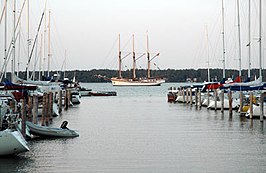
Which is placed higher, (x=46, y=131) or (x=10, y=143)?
(x=10, y=143)

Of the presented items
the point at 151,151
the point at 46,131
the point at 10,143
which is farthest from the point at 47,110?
the point at 10,143

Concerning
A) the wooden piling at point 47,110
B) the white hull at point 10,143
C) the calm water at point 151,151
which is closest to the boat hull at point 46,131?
the calm water at point 151,151

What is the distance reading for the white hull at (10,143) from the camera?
2055 cm

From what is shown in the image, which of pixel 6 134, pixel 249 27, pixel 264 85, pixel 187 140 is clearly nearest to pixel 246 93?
pixel 249 27

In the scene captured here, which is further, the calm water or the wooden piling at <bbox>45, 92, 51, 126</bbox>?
the wooden piling at <bbox>45, 92, 51, 126</bbox>

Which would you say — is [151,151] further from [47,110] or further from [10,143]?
[47,110]

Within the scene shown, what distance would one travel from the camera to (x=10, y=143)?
68.4ft

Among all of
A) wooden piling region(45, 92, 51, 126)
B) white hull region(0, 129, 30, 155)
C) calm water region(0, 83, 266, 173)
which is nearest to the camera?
calm water region(0, 83, 266, 173)

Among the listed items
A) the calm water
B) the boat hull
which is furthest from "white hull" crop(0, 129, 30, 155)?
the boat hull

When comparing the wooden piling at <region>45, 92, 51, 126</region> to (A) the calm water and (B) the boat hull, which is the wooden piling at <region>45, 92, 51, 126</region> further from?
(B) the boat hull

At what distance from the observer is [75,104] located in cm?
7262

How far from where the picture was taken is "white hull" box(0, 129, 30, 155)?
2055cm

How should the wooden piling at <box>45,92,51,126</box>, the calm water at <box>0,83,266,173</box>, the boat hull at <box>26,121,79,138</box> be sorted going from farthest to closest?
the wooden piling at <box>45,92,51,126</box>, the boat hull at <box>26,121,79,138</box>, the calm water at <box>0,83,266,173</box>

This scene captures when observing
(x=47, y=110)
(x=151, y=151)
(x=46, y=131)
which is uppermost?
(x=47, y=110)
